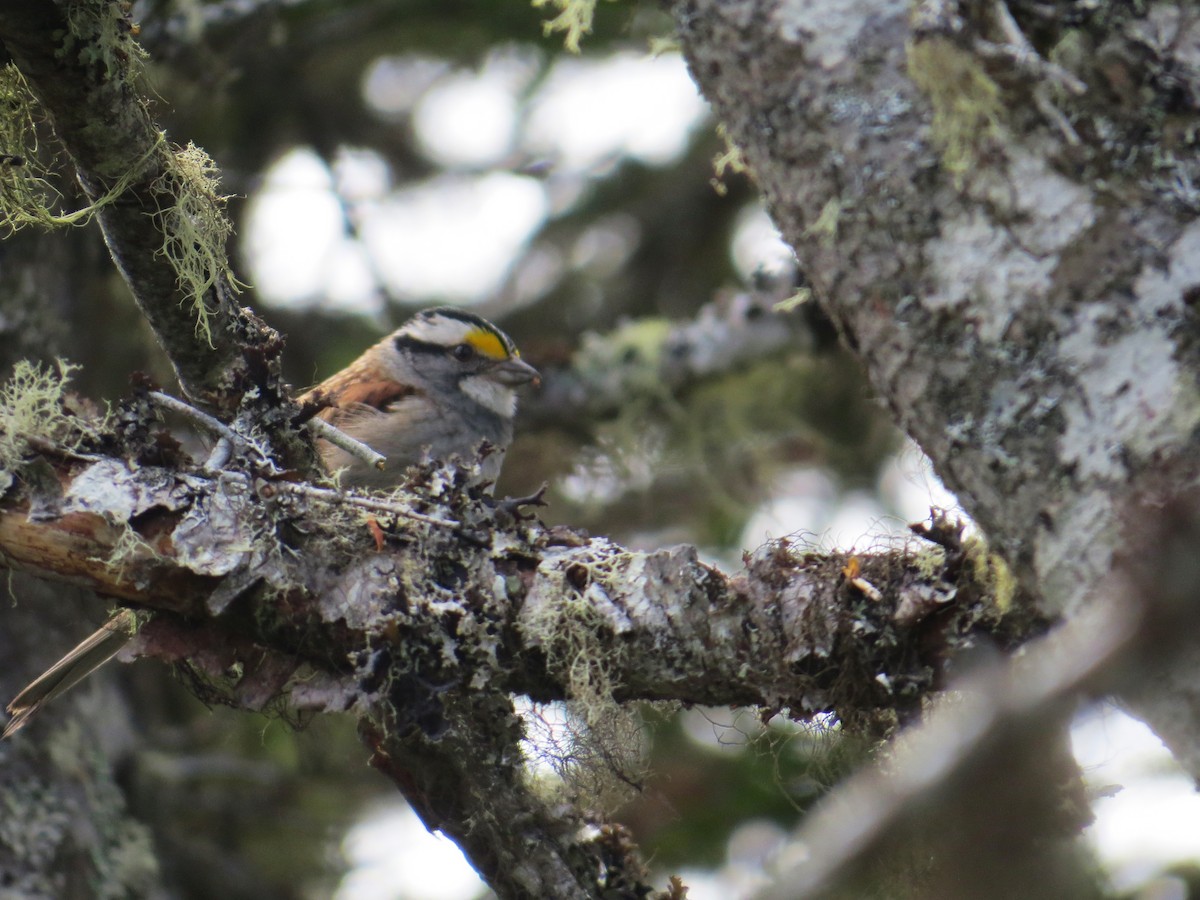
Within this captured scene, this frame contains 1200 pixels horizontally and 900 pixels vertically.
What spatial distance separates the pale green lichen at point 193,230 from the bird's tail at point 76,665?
35.0 inches

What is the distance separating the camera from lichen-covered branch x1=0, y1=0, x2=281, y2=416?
2789mm

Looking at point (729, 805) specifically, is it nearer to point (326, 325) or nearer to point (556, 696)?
point (556, 696)

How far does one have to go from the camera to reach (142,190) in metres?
3.03

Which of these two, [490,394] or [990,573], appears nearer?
[990,573]

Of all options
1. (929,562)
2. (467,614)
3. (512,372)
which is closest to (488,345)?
(512,372)

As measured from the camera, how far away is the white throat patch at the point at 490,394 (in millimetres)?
5746

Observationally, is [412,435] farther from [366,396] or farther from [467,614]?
[467,614]

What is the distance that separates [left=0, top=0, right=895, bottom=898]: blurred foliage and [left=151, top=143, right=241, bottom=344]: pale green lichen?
1741mm

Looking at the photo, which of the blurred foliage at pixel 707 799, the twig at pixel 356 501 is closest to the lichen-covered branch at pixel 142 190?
the twig at pixel 356 501

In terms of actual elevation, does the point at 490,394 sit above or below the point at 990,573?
above

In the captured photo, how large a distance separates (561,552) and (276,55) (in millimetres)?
4380

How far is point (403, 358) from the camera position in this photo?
594 centimetres

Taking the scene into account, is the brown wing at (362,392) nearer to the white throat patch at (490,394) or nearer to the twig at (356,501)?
the white throat patch at (490,394)

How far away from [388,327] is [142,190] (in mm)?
4066
